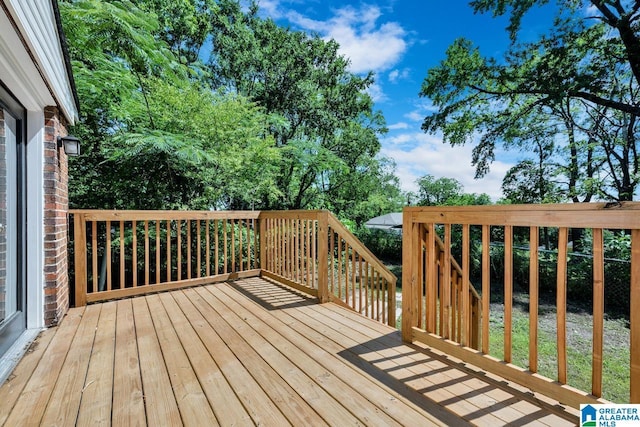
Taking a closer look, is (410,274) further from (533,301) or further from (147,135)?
(147,135)

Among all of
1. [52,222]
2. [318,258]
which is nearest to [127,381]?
[52,222]

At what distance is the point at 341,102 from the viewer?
12.1 m

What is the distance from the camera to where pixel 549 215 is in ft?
4.99

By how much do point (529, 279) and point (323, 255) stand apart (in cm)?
204

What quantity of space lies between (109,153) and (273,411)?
20.8 ft

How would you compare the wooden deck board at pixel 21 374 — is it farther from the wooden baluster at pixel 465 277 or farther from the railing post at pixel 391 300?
the railing post at pixel 391 300

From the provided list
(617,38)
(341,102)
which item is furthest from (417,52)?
(617,38)

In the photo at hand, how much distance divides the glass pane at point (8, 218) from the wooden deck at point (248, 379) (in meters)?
0.43

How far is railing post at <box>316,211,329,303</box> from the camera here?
3336 mm

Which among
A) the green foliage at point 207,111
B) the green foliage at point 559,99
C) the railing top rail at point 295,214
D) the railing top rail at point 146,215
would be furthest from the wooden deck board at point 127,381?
the green foliage at point 559,99

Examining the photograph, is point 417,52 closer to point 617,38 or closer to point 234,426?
point 617,38

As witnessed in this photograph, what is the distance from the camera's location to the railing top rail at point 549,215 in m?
1.27

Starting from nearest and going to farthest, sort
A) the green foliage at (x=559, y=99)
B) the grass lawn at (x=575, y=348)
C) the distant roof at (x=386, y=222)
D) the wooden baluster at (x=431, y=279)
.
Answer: the wooden baluster at (x=431, y=279) → the grass lawn at (x=575, y=348) → the green foliage at (x=559, y=99) → the distant roof at (x=386, y=222)

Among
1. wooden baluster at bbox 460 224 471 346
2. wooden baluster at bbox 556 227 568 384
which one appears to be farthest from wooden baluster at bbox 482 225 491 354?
wooden baluster at bbox 556 227 568 384
